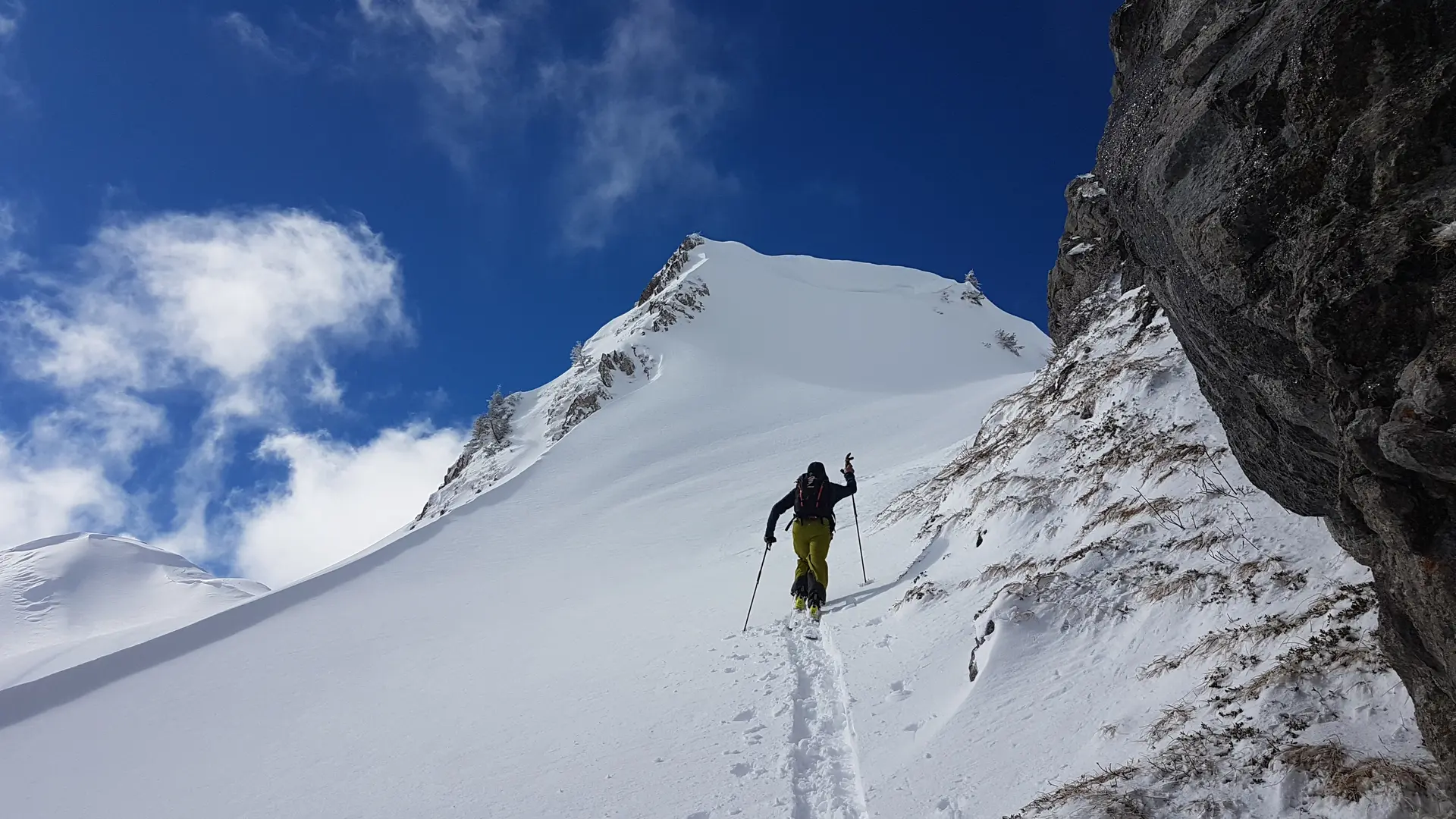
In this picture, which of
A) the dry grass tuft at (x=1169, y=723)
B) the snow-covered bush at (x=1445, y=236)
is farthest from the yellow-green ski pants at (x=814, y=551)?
the snow-covered bush at (x=1445, y=236)

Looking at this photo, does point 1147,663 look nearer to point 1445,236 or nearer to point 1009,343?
point 1445,236

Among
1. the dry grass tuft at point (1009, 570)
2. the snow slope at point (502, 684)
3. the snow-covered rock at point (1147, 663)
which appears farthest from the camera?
the dry grass tuft at point (1009, 570)

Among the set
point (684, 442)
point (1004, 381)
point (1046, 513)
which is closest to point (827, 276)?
point (1004, 381)

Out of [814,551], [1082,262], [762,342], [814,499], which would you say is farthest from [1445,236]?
[762,342]

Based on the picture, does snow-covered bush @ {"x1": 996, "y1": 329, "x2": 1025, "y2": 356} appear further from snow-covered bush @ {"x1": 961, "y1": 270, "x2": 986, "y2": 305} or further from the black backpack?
the black backpack

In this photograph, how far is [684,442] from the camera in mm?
28094

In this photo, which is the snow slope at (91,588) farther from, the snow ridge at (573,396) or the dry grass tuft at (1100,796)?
the dry grass tuft at (1100,796)

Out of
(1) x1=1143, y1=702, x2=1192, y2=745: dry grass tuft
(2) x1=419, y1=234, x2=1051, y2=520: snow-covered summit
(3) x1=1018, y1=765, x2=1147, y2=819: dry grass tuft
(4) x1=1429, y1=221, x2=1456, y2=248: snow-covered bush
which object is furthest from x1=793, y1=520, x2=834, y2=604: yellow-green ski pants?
(2) x1=419, y1=234, x2=1051, y2=520: snow-covered summit

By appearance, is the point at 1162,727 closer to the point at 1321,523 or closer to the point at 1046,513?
the point at 1321,523

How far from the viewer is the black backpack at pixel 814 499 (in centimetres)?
930

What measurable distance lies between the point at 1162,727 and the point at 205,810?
21.7 feet

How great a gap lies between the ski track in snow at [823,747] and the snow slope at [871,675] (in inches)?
1.0

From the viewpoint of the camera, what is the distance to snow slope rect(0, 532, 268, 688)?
214ft

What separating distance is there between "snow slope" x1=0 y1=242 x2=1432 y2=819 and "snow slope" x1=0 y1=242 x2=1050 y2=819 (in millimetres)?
46
